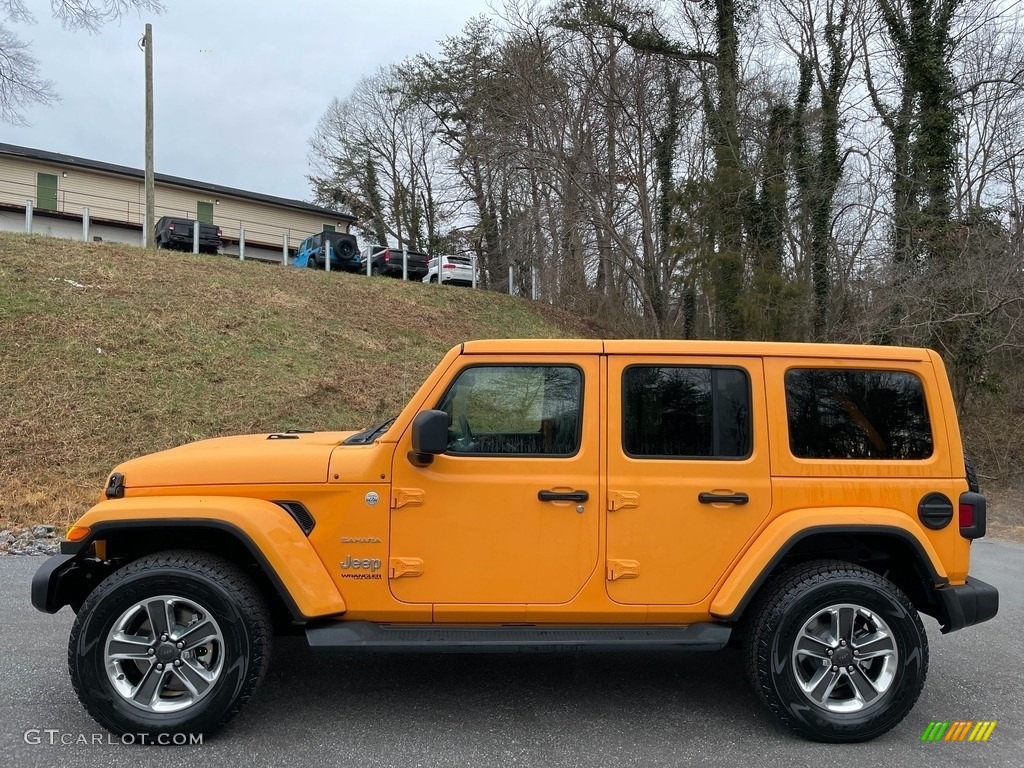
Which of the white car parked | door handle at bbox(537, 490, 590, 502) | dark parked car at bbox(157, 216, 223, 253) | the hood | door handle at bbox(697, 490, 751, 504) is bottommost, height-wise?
door handle at bbox(697, 490, 751, 504)

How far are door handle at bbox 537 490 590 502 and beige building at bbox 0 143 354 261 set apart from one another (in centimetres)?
2666

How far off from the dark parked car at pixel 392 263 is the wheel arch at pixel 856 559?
852 inches

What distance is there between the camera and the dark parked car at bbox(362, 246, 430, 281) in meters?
24.4

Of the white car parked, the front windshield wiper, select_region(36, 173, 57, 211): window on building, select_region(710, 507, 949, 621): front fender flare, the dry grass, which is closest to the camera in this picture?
select_region(710, 507, 949, 621): front fender flare

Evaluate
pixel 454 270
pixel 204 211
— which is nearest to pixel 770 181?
pixel 454 270

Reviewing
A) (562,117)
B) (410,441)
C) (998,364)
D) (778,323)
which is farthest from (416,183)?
(410,441)

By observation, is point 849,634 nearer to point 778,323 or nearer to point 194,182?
point 778,323

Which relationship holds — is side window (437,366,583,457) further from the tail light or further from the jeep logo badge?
the tail light

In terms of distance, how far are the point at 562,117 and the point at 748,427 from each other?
16508 millimetres

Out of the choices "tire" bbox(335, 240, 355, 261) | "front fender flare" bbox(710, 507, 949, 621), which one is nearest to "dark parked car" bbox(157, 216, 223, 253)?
"tire" bbox(335, 240, 355, 261)

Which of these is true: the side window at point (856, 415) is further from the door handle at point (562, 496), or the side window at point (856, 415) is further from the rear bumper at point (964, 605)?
the door handle at point (562, 496)

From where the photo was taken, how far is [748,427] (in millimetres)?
3449

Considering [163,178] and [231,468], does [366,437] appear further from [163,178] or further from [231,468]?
[163,178]

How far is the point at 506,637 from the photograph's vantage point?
326 centimetres
